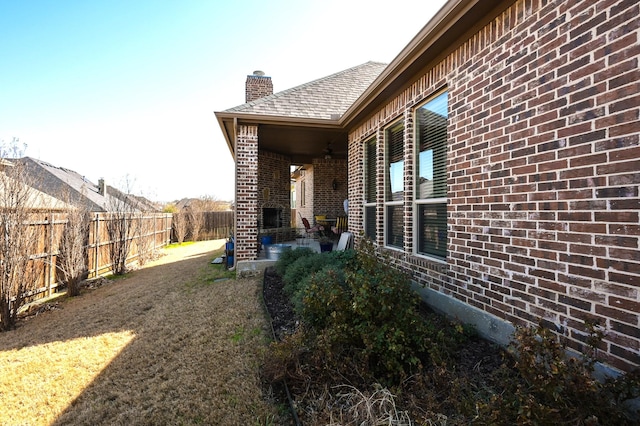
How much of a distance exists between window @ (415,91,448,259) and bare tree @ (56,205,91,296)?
708 cm

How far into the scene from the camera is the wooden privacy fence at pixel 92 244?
5.90 metres

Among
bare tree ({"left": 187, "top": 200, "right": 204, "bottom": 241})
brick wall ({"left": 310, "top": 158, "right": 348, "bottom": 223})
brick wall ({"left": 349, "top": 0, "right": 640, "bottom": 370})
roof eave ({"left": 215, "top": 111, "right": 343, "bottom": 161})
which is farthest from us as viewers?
bare tree ({"left": 187, "top": 200, "right": 204, "bottom": 241})

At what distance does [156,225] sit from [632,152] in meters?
14.8

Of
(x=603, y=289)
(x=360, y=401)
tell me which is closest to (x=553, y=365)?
(x=603, y=289)

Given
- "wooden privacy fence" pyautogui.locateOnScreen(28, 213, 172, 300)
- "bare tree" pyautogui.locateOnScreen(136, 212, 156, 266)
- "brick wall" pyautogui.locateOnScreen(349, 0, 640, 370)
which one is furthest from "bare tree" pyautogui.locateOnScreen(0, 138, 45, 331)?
"brick wall" pyautogui.locateOnScreen(349, 0, 640, 370)

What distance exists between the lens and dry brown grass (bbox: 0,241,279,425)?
2.42 m

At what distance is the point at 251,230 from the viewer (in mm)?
6727

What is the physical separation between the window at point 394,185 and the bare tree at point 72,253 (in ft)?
21.7

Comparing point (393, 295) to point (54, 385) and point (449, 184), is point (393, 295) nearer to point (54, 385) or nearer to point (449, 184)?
point (449, 184)

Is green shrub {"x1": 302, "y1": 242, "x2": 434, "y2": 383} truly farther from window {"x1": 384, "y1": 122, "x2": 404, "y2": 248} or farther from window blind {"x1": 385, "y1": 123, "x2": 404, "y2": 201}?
window blind {"x1": 385, "y1": 123, "x2": 404, "y2": 201}

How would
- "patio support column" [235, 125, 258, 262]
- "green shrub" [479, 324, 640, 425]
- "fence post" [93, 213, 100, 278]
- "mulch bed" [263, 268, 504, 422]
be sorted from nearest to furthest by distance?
"green shrub" [479, 324, 640, 425] < "mulch bed" [263, 268, 504, 422] < "patio support column" [235, 125, 258, 262] < "fence post" [93, 213, 100, 278]

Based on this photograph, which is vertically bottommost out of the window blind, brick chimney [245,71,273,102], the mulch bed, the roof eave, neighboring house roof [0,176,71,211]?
the mulch bed

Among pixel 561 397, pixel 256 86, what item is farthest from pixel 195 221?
pixel 561 397

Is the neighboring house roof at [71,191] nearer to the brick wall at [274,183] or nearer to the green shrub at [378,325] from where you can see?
the brick wall at [274,183]
